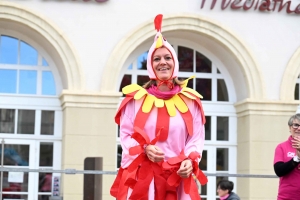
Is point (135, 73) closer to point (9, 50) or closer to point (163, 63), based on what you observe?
point (9, 50)

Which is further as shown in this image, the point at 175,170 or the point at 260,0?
the point at 260,0

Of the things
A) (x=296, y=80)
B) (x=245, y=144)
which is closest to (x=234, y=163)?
(x=245, y=144)

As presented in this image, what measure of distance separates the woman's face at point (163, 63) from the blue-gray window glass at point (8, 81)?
9.07 metres

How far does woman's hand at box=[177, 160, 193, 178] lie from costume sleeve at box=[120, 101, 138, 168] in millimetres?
315

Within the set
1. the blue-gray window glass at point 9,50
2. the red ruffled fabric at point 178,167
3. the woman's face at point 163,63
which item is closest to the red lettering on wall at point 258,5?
the blue-gray window glass at point 9,50

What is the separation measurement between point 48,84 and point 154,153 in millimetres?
9510

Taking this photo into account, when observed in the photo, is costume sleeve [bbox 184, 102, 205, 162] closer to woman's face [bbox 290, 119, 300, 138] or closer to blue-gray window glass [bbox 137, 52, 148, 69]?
woman's face [bbox 290, 119, 300, 138]

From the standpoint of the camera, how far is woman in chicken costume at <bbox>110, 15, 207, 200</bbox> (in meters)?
3.84

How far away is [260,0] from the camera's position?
1303cm

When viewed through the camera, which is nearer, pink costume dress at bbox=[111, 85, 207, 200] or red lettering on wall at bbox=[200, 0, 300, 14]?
pink costume dress at bbox=[111, 85, 207, 200]

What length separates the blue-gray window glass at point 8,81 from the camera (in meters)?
12.8

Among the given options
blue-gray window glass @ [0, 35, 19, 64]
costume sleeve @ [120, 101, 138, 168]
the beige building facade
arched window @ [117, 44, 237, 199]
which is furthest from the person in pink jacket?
blue-gray window glass @ [0, 35, 19, 64]

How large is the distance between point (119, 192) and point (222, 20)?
365 inches

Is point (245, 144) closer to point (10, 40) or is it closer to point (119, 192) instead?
point (10, 40)
